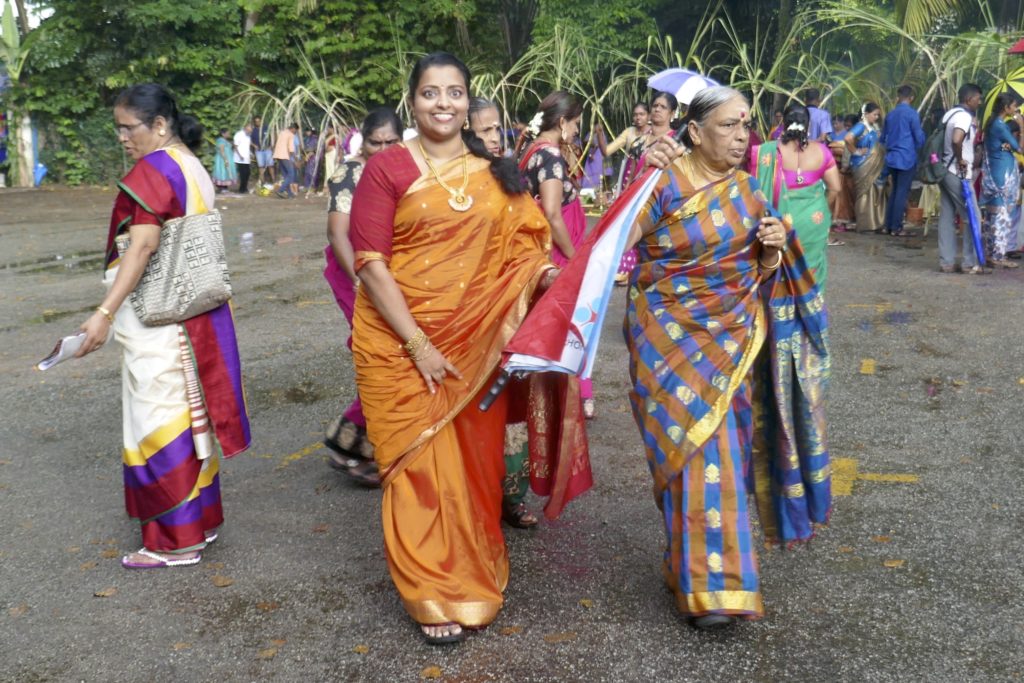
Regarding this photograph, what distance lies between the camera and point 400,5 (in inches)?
934

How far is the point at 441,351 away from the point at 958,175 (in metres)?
8.06

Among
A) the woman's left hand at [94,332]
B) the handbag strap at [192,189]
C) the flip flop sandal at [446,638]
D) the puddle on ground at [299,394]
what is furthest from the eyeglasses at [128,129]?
the puddle on ground at [299,394]

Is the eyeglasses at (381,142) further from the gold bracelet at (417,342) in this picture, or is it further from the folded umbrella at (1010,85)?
the folded umbrella at (1010,85)

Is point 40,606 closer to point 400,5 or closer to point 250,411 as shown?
point 250,411

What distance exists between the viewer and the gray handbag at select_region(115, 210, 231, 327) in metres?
3.76

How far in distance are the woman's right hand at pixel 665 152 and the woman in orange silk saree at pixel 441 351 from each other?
513 mm

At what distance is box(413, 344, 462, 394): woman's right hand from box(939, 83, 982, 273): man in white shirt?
7.92m

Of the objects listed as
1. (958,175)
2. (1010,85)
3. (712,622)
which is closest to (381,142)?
(712,622)

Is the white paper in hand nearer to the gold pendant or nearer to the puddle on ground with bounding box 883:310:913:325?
the gold pendant

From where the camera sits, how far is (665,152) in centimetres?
323

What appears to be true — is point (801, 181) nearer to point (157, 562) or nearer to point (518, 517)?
point (518, 517)

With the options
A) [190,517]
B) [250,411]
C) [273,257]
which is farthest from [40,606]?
[273,257]

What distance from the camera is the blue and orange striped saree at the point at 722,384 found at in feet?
10.4

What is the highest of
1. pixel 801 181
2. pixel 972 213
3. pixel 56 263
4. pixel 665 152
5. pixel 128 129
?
pixel 128 129
